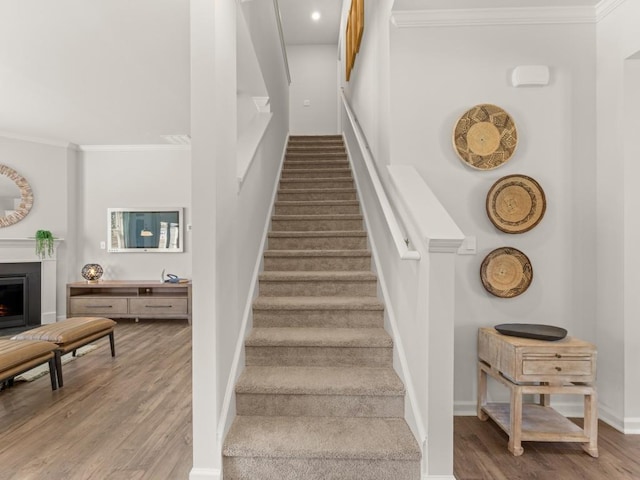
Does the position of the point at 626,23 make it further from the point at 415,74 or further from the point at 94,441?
the point at 94,441

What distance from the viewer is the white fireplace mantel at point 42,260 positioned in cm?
511

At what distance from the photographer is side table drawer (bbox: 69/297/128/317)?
208 inches

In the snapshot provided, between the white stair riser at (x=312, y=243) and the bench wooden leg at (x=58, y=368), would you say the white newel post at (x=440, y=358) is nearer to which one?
the white stair riser at (x=312, y=243)

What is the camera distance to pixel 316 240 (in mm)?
3344

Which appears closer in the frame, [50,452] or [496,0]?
[50,452]

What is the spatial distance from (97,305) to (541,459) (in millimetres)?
5519

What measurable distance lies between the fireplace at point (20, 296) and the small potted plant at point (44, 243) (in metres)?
0.17

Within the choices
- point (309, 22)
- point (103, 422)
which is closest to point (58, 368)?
point (103, 422)

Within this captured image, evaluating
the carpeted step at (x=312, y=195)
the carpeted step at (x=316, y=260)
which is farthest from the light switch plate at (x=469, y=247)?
the carpeted step at (x=312, y=195)

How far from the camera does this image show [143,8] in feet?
8.32

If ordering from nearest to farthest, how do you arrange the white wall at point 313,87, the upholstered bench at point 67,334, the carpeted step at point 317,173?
1. the upholstered bench at point 67,334
2. the carpeted step at point 317,173
3. the white wall at point 313,87

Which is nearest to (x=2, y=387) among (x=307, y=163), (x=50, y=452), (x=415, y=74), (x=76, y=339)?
(x=76, y=339)

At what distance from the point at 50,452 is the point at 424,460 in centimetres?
204

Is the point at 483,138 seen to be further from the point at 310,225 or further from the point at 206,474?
the point at 206,474
